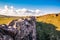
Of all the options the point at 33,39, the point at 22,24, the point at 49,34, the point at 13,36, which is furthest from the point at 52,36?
the point at 13,36

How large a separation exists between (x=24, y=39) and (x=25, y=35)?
0.53m

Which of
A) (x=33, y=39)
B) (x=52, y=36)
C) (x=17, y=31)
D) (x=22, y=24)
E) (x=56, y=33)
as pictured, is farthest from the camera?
(x=56, y=33)

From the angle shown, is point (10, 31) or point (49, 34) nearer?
point (10, 31)

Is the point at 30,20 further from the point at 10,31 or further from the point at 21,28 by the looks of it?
the point at 10,31

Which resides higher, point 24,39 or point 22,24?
point 22,24

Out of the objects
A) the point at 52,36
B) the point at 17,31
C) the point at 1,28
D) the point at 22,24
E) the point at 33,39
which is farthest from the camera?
the point at 52,36

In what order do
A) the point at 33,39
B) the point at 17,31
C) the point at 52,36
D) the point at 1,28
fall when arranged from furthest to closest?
the point at 52,36, the point at 33,39, the point at 17,31, the point at 1,28

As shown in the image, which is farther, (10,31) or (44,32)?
(44,32)

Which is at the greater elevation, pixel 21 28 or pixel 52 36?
pixel 21 28

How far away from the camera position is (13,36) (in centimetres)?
2295

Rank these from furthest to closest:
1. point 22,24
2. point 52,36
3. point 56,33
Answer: point 56,33 < point 52,36 < point 22,24

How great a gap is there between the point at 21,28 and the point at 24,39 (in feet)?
4.67

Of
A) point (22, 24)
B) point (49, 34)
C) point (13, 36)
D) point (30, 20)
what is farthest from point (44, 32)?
point (13, 36)

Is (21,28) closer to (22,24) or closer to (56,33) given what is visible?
(22,24)
